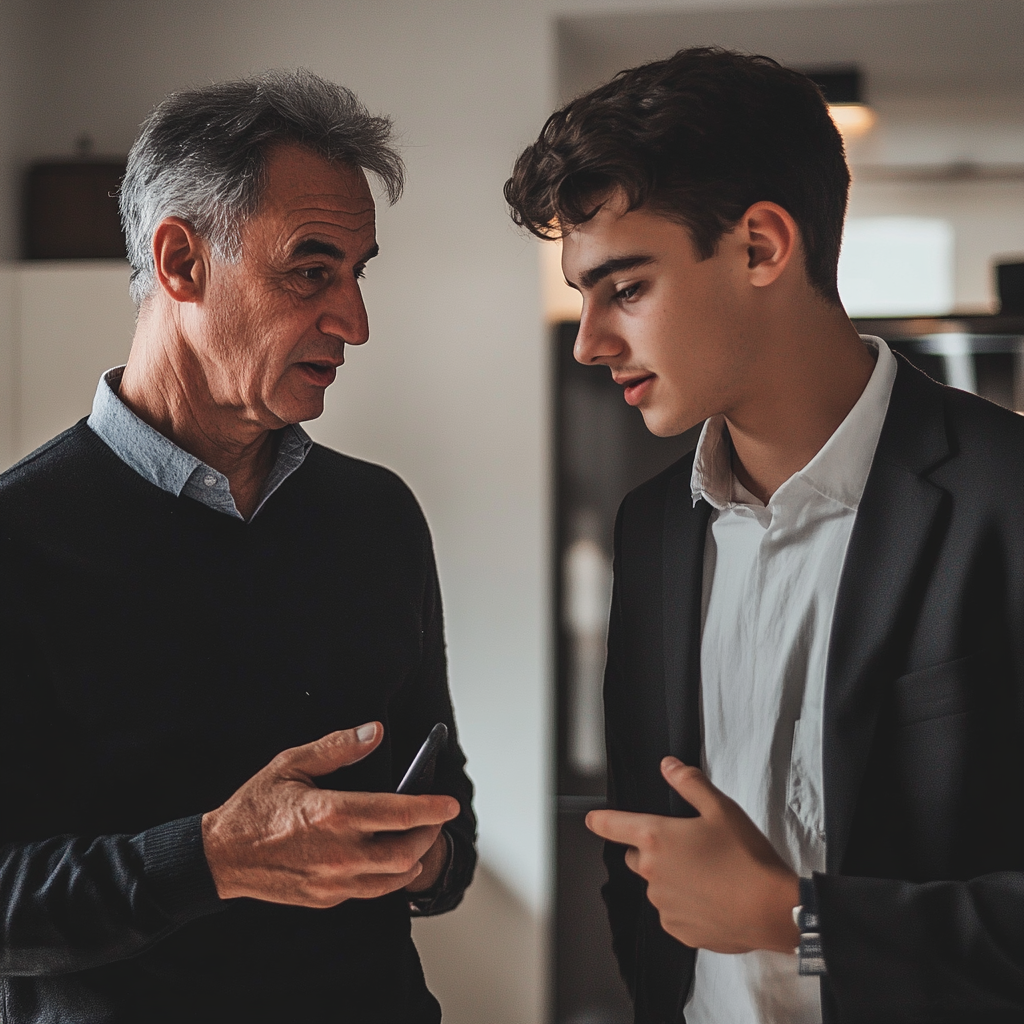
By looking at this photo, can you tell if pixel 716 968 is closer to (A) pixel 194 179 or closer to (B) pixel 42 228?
(A) pixel 194 179

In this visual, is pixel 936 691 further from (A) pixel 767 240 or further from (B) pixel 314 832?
(B) pixel 314 832

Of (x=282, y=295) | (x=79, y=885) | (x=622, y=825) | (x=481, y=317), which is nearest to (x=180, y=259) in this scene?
(x=282, y=295)

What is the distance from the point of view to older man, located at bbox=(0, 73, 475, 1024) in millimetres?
929

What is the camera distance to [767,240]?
1.04m

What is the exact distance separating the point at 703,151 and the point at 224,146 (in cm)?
50

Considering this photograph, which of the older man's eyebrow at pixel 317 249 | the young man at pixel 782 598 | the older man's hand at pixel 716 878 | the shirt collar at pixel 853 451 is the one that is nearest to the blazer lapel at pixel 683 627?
the young man at pixel 782 598

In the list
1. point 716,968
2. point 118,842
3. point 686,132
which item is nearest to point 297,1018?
point 118,842

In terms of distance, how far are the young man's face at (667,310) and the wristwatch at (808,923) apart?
0.44 metres

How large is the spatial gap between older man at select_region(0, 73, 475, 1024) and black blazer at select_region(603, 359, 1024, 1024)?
1.21 feet

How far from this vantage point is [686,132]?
103 centimetres

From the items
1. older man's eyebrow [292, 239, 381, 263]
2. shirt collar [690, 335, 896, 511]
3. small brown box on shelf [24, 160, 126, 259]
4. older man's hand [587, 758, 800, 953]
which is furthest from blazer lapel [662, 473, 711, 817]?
small brown box on shelf [24, 160, 126, 259]

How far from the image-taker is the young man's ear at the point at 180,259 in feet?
3.64

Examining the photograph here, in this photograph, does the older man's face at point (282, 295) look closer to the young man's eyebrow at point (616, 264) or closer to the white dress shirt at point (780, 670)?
the young man's eyebrow at point (616, 264)

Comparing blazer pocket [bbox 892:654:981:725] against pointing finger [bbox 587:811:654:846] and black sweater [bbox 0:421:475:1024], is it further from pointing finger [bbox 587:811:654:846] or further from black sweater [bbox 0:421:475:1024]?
black sweater [bbox 0:421:475:1024]
